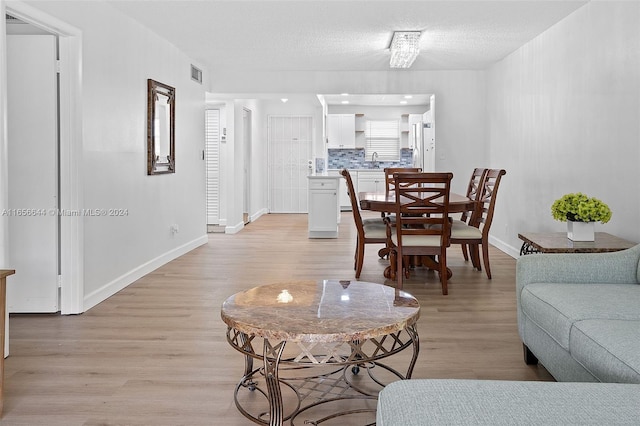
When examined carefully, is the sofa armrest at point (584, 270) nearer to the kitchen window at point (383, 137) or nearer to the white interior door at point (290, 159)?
the white interior door at point (290, 159)

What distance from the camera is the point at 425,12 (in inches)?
185

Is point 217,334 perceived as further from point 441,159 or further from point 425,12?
point 441,159

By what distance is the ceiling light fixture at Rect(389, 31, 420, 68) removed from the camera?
5.43 metres

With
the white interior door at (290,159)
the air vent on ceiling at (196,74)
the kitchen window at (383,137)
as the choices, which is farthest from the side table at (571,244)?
the kitchen window at (383,137)

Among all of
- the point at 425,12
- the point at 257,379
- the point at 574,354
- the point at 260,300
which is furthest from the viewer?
the point at 425,12

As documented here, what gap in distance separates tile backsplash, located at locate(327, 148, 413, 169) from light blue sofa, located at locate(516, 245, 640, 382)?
9.86m

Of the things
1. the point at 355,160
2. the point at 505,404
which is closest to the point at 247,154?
the point at 355,160

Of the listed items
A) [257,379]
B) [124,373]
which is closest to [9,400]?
[124,373]

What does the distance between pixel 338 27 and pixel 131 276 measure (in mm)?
2889

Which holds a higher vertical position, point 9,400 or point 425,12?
point 425,12

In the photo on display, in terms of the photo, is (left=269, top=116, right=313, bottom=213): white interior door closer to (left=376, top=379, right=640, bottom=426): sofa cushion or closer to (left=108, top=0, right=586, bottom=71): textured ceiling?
(left=108, top=0, right=586, bottom=71): textured ceiling

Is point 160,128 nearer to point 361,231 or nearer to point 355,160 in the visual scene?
point 361,231

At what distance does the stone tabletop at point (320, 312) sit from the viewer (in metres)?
1.91

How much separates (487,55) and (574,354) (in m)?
5.16
